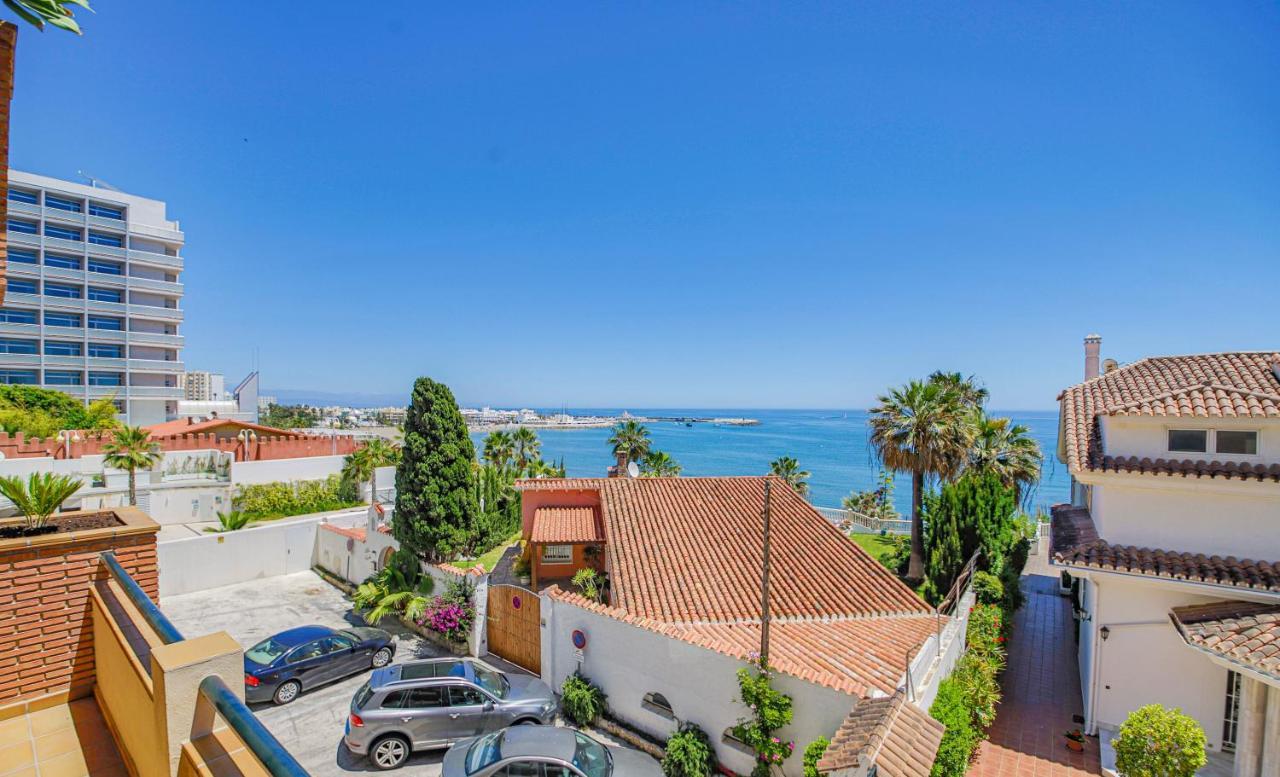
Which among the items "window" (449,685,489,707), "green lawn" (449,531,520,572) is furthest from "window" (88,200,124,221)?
"window" (449,685,489,707)

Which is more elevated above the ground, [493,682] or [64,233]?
[64,233]

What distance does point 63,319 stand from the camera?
47.9 metres

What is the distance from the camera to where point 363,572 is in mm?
21328

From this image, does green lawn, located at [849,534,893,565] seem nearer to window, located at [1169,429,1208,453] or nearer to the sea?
window, located at [1169,429,1208,453]

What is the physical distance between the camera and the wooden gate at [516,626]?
46.1ft

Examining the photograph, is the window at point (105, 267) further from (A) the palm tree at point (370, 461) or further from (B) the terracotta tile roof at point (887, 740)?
(B) the terracotta tile roof at point (887, 740)

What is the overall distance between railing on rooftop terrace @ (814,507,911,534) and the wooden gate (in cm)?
1883

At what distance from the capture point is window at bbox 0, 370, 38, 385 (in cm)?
4531

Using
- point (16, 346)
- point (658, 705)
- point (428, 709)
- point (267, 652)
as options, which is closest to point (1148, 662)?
point (658, 705)

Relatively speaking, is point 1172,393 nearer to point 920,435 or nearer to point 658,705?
point 920,435

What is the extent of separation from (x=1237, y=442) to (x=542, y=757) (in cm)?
1362

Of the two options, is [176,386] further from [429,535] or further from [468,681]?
[468,681]

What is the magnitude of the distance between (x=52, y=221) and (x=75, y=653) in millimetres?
62479

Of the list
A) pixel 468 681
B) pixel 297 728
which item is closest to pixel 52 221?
pixel 297 728
